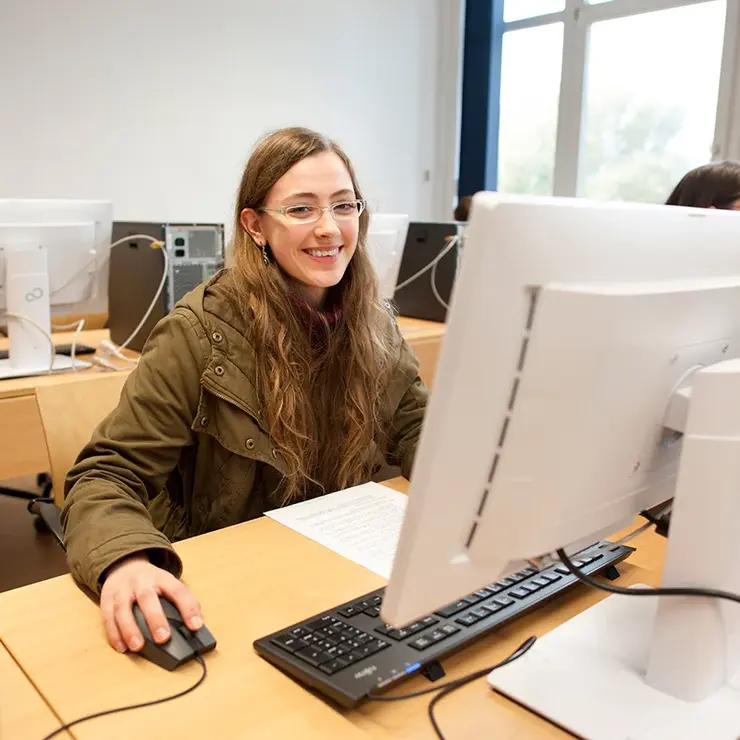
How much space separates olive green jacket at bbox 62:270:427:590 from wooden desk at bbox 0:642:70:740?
235 millimetres

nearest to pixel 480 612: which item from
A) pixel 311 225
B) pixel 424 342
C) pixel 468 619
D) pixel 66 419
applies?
pixel 468 619

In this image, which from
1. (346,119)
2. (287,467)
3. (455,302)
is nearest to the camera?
(455,302)

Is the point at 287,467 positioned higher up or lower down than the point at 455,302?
lower down

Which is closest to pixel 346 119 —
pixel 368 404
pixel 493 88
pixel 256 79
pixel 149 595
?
pixel 256 79

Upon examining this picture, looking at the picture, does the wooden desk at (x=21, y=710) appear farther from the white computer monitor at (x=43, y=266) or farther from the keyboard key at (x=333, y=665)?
the white computer monitor at (x=43, y=266)

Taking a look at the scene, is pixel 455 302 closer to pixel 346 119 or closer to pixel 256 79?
pixel 256 79

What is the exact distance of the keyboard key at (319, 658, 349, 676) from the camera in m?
0.71

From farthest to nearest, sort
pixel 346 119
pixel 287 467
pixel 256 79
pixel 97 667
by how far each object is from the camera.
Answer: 1. pixel 346 119
2. pixel 256 79
3. pixel 287 467
4. pixel 97 667

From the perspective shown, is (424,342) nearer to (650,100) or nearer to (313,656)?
(313,656)

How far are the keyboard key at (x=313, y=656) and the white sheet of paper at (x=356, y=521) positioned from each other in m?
0.21

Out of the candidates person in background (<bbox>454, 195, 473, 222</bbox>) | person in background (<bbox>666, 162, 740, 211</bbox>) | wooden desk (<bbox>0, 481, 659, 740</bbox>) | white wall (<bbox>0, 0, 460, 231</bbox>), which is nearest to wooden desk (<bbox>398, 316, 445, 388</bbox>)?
person in background (<bbox>454, 195, 473, 222</bbox>)

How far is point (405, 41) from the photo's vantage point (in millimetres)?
4602

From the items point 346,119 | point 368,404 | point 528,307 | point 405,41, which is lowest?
point 368,404

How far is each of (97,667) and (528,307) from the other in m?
0.56
